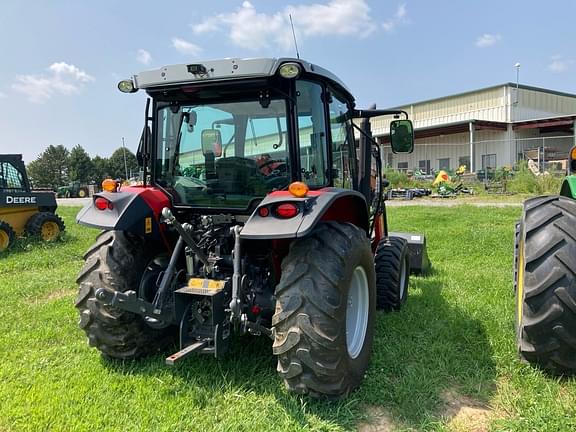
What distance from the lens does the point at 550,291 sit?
260 cm

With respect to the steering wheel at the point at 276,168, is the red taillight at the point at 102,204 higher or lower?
lower

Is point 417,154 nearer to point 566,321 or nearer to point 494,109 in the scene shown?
point 494,109

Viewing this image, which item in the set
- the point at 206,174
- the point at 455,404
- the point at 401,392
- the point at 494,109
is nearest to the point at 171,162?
the point at 206,174

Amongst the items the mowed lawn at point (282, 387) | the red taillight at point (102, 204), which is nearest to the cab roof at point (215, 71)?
the red taillight at point (102, 204)

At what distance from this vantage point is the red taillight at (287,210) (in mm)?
2668

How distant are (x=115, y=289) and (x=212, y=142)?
126 centimetres

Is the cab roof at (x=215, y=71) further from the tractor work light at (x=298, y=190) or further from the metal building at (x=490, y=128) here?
the metal building at (x=490, y=128)

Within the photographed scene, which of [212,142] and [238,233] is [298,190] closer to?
[238,233]

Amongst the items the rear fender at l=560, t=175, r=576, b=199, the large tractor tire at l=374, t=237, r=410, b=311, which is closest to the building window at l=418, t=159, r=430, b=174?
the large tractor tire at l=374, t=237, r=410, b=311

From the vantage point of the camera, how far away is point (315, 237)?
2.83 m

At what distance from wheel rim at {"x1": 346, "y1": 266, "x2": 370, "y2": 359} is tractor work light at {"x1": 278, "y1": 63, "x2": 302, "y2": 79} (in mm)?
1334

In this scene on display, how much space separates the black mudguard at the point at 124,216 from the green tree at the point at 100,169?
58.4 metres

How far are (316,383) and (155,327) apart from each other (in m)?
1.27

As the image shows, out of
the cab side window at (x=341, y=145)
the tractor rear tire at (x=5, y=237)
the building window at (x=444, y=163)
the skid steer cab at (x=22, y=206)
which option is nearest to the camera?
the cab side window at (x=341, y=145)
